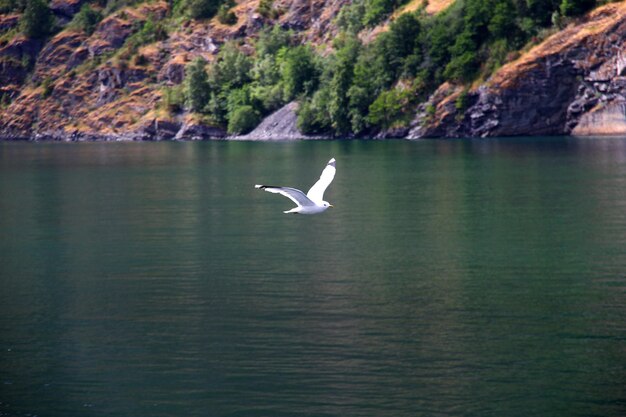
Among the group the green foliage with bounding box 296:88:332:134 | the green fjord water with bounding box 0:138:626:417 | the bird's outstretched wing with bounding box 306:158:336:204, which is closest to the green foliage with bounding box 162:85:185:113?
→ the green foliage with bounding box 296:88:332:134

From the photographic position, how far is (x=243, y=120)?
563 ft

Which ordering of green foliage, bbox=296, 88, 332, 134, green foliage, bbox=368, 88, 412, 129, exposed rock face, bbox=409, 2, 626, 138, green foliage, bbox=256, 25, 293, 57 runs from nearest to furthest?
exposed rock face, bbox=409, 2, 626, 138 < green foliage, bbox=368, 88, 412, 129 < green foliage, bbox=296, 88, 332, 134 < green foliage, bbox=256, 25, 293, 57

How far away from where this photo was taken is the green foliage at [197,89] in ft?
606

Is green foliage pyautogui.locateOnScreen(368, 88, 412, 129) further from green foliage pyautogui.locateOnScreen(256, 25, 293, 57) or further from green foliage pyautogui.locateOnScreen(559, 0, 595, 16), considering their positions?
green foliage pyautogui.locateOnScreen(256, 25, 293, 57)

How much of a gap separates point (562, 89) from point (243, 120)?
48964mm

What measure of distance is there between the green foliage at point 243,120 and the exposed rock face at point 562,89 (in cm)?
3477

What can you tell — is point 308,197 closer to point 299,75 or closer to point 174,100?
point 299,75

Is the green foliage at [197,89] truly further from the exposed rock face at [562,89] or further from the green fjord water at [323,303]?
the green fjord water at [323,303]

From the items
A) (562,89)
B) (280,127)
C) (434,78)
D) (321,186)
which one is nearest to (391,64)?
(434,78)

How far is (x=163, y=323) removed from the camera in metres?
35.2

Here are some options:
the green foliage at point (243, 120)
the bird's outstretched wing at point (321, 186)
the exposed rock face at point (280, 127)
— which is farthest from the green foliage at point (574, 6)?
the bird's outstretched wing at point (321, 186)

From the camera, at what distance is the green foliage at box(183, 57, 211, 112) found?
185 meters

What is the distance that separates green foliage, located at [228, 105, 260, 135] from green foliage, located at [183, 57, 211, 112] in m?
12.0

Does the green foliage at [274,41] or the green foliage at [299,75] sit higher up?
the green foliage at [274,41]
